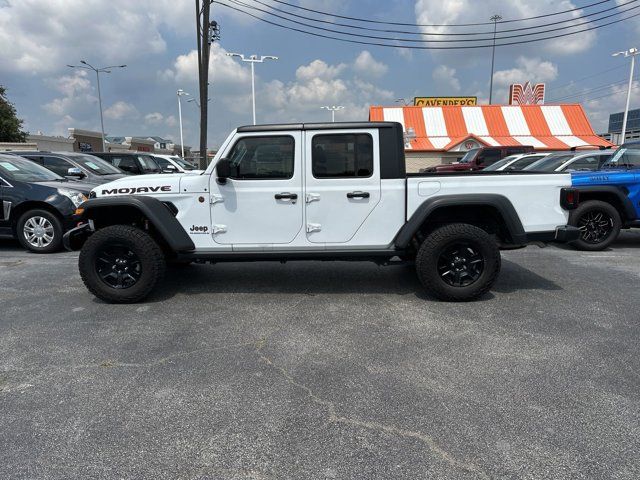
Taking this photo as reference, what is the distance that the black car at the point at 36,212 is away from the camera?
23.7 feet

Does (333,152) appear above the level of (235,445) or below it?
above

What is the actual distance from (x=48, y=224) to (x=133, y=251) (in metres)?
3.86

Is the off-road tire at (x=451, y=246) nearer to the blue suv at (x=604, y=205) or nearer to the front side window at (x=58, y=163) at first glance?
the blue suv at (x=604, y=205)

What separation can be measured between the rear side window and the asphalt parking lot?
140 cm

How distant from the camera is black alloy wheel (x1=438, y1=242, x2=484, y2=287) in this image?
4547mm

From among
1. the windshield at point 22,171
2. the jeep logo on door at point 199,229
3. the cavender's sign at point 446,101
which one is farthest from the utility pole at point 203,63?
the cavender's sign at point 446,101

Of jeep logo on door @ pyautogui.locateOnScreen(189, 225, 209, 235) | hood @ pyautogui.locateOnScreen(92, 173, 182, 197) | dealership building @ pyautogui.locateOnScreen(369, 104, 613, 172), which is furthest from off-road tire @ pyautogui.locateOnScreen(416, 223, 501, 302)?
dealership building @ pyautogui.locateOnScreen(369, 104, 613, 172)

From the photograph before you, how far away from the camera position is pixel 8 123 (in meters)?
39.0

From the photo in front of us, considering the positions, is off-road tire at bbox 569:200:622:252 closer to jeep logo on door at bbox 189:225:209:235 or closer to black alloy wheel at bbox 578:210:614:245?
black alloy wheel at bbox 578:210:614:245

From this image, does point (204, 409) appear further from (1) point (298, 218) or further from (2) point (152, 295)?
(2) point (152, 295)

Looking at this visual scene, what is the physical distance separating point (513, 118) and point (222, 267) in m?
28.6

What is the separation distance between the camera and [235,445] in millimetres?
2375

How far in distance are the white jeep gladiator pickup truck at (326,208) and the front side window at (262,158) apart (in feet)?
0.03

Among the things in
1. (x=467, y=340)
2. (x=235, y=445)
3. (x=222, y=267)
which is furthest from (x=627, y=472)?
(x=222, y=267)
